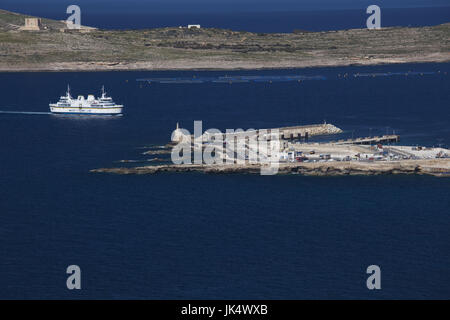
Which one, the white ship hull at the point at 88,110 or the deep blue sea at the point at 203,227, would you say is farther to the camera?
the white ship hull at the point at 88,110

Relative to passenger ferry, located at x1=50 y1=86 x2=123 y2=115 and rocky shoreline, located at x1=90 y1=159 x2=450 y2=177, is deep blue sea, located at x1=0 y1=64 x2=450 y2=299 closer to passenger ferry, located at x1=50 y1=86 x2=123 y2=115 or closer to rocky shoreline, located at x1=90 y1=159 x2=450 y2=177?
rocky shoreline, located at x1=90 y1=159 x2=450 y2=177

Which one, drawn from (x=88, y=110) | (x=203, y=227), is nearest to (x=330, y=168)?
(x=203, y=227)

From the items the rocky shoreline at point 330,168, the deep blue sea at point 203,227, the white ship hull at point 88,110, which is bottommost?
the deep blue sea at point 203,227

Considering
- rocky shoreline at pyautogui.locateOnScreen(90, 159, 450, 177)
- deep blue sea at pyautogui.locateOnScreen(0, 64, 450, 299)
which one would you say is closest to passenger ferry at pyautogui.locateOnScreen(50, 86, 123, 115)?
deep blue sea at pyautogui.locateOnScreen(0, 64, 450, 299)

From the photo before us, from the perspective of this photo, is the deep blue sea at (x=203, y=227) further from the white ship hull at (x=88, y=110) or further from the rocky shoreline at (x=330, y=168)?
the white ship hull at (x=88, y=110)

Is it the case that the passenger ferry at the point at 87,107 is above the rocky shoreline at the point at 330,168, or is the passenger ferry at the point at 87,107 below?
above

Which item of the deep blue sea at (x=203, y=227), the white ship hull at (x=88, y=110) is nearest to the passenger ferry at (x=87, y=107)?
the white ship hull at (x=88, y=110)

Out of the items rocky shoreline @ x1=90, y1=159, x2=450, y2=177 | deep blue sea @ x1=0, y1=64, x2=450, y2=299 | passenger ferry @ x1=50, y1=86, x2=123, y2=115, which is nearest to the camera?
deep blue sea @ x1=0, y1=64, x2=450, y2=299
